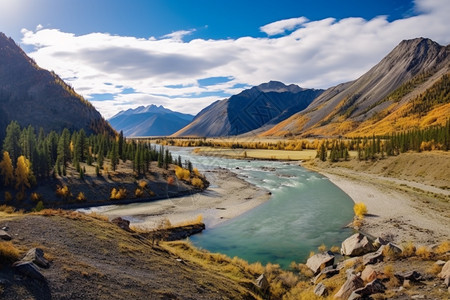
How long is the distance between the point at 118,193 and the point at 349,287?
58.1 meters

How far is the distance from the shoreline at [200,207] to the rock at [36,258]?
28369 millimetres

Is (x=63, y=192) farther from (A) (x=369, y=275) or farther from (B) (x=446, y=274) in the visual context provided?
(B) (x=446, y=274)

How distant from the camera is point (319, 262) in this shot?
31406mm

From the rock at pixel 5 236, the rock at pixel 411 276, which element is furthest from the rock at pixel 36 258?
the rock at pixel 411 276

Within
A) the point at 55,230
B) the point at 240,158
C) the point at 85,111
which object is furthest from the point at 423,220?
the point at 85,111

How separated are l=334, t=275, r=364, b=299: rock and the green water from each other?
1144 centimetres

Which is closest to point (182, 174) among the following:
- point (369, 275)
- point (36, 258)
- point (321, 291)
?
point (321, 291)

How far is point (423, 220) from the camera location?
48562mm

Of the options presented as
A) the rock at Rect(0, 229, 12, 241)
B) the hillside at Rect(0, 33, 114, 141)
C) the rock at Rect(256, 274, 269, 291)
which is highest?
the hillside at Rect(0, 33, 114, 141)

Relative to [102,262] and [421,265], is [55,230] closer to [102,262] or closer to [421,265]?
[102,262]

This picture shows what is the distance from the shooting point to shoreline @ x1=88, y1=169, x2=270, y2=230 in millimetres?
53656

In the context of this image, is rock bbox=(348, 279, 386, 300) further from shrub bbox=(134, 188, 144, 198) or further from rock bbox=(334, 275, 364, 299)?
shrub bbox=(134, 188, 144, 198)

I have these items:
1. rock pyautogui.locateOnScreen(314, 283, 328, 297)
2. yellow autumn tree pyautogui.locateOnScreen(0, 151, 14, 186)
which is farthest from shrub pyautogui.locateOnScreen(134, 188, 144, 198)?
rock pyautogui.locateOnScreen(314, 283, 328, 297)

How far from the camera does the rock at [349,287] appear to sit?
21375 mm
